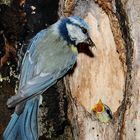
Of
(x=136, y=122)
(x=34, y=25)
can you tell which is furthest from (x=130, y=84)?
(x=34, y=25)

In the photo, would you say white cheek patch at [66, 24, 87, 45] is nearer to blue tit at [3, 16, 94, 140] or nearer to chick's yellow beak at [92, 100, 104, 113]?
blue tit at [3, 16, 94, 140]

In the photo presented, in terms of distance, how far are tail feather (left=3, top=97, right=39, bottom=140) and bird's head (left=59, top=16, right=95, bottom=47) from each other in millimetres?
397

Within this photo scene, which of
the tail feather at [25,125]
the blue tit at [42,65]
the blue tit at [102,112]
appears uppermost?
the blue tit at [42,65]

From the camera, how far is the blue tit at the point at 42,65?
2684 mm

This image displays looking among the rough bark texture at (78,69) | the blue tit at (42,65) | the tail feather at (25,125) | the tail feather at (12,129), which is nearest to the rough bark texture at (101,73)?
the rough bark texture at (78,69)

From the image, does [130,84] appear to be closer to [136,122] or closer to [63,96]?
[136,122]

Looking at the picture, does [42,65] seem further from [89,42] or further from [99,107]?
[99,107]

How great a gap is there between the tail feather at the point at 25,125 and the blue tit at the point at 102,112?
34 centimetres

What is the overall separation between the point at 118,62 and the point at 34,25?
502mm

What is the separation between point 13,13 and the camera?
2.80 meters

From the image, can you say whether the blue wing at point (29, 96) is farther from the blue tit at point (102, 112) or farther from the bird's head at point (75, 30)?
the blue tit at point (102, 112)

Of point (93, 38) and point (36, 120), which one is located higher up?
point (93, 38)

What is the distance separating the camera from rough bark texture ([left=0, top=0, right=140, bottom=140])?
2809mm

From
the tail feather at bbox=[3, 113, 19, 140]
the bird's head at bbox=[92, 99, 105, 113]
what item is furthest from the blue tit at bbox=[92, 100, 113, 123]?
the tail feather at bbox=[3, 113, 19, 140]
